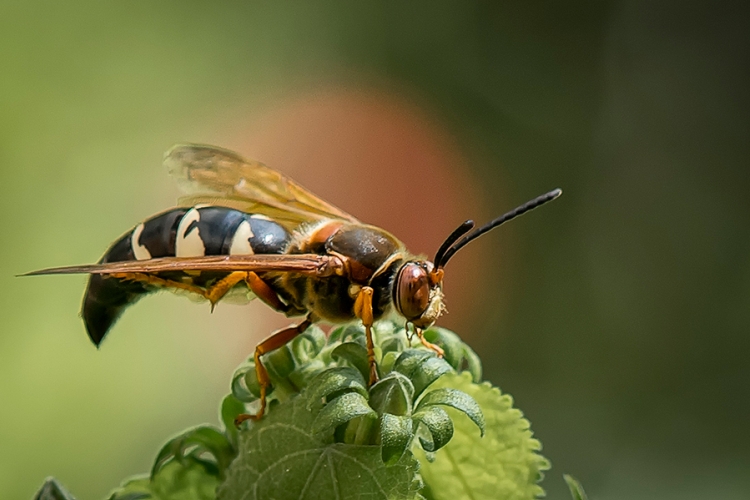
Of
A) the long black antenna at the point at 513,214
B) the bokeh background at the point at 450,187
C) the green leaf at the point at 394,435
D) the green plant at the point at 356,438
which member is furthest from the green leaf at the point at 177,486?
the bokeh background at the point at 450,187

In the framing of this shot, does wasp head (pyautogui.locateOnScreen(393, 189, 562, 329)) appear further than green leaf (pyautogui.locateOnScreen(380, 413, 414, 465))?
Yes

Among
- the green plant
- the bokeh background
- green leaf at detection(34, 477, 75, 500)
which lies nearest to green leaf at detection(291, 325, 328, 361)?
the green plant

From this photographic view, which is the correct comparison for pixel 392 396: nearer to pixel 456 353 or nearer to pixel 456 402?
pixel 456 402

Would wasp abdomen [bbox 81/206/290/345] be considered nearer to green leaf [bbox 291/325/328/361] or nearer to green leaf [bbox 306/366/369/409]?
green leaf [bbox 291/325/328/361]

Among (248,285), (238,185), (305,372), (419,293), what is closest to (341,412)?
(305,372)

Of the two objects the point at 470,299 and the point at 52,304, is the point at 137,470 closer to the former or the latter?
the point at 52,304

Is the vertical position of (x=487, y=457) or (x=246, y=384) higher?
(x=246, y=384)

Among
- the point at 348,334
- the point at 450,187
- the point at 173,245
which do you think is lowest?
the point at 450,187

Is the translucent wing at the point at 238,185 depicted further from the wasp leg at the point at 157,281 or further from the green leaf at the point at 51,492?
the green leaf at the point at 51,492

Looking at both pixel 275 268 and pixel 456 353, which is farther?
pixel 275 268
